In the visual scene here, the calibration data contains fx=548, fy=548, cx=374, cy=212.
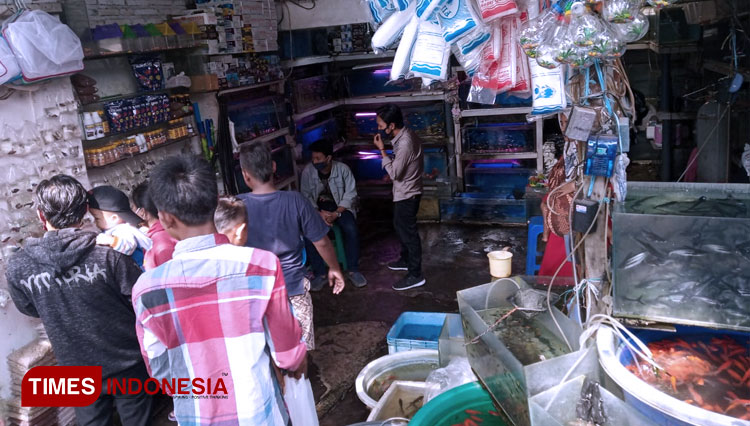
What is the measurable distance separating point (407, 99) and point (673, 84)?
370cm

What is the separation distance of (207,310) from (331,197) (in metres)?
4.07

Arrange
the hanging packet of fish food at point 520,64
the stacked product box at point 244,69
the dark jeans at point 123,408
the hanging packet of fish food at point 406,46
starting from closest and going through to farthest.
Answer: the hanging packet of fish food at point 520,64 → the hanging packet of fish food at point 406,46 → the dark jeans at point 123,408 → the stacked product box at point 244,69

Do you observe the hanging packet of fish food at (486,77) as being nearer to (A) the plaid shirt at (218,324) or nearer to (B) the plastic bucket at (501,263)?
(A) the plaid shirt at (218,324)

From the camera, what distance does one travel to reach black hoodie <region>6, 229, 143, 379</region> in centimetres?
262

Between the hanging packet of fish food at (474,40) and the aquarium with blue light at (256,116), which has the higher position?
the hanging packet of fish food at (474,40)

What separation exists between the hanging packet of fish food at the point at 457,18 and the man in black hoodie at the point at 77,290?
1.96 meters

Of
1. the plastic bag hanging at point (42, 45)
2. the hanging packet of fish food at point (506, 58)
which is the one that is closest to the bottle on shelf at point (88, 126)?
the plastic bag hanging at point (42, 45)

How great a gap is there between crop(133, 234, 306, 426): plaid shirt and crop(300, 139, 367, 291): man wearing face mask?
3785 millimetres

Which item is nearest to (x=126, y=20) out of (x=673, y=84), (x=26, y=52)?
(x=26, y=52)

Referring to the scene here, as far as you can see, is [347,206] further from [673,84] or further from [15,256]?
[673,84]

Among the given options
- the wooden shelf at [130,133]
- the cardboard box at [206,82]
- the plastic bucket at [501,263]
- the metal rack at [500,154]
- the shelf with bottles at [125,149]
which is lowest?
the plastic bucket at [501,263]

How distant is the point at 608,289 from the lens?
88.2 inches

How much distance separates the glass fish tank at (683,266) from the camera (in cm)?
182

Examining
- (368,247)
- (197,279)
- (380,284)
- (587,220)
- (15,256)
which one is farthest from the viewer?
(368,247)
